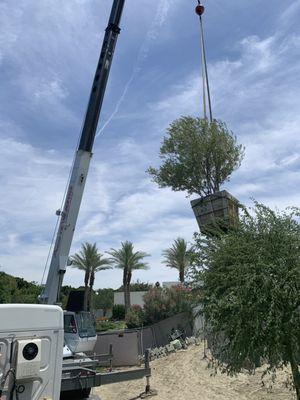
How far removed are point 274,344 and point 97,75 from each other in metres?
10.3

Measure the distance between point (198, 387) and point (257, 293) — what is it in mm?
7100

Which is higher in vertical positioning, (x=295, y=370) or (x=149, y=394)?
(x=295, y=370)

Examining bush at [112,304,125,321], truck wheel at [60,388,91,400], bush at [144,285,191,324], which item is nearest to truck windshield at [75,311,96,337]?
truck wheel at [60,388,91,400]

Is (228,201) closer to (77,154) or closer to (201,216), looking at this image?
(201,216)

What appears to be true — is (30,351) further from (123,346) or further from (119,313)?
(119,313)

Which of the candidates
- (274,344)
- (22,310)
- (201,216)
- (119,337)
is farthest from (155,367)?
(22,310)

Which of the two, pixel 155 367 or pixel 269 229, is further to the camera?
pixel 155 367

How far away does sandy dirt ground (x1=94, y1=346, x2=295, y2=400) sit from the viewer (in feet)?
45.5

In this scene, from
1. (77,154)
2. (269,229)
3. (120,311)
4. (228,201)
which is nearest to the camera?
(269,229)

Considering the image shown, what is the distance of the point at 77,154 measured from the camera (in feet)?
50.0

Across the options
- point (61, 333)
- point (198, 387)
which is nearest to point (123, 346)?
point (198, 387)

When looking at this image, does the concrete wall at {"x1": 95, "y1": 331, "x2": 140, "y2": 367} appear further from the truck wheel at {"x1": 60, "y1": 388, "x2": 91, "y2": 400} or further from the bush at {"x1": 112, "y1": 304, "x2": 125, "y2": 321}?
the bush at {"x1": 112, "y1": 304, "x2": 125, "y2": 321}

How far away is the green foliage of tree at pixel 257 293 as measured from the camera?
31.6 ft

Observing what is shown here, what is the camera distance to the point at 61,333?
264 inches
